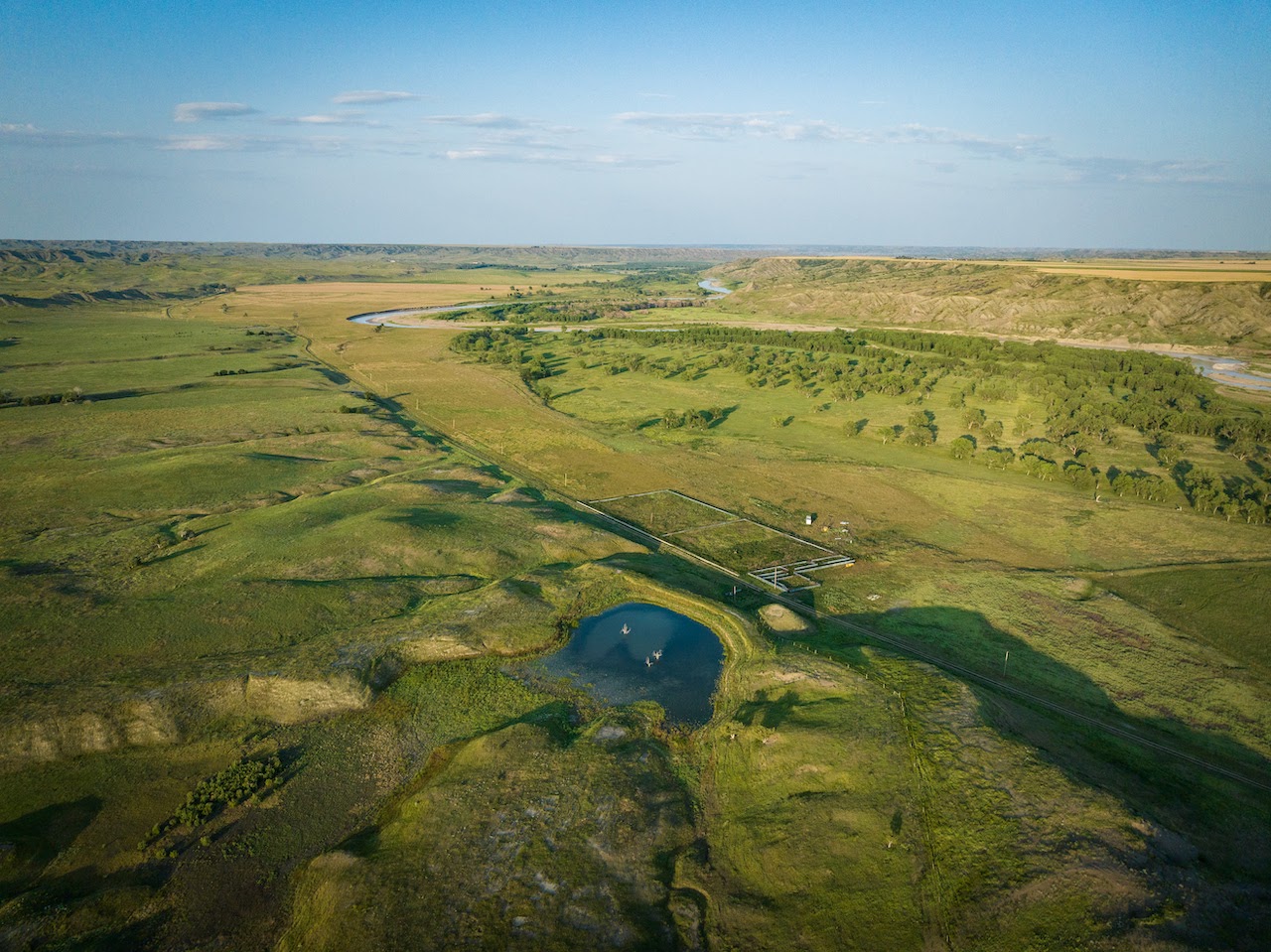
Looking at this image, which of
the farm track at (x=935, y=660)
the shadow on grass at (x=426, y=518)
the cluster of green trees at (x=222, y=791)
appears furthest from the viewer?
the shadow on grass at (x=426, y=518)

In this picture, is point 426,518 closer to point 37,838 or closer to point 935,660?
point 37,838

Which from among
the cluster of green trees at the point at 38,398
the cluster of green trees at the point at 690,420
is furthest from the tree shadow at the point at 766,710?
the cluster of green trees at the point at 38,398

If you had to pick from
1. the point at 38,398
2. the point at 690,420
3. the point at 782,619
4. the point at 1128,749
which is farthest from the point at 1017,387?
the point at 38,398

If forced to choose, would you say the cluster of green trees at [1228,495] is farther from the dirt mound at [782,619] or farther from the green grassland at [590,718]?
the dirt mound at [782,619]

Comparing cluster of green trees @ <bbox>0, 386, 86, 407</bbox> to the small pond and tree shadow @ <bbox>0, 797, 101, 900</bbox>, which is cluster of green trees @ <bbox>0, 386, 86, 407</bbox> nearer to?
tree shadow @ <bbox>0, 797, 101, 900</bbox>

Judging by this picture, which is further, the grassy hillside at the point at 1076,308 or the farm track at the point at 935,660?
the grassy hillside at the point at 1076,308

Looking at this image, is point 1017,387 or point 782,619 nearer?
point 782,619
